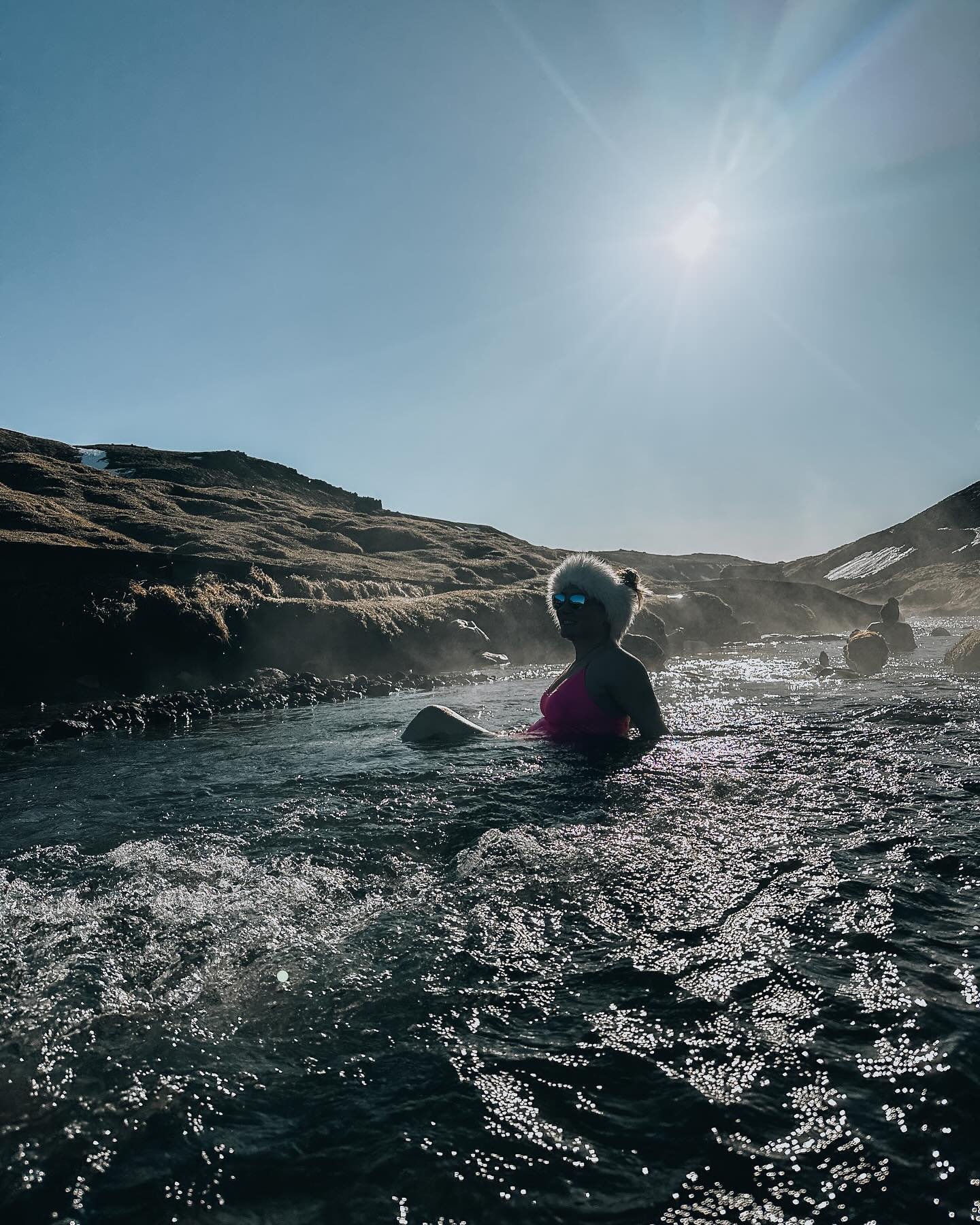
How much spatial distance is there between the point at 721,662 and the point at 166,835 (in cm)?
2202

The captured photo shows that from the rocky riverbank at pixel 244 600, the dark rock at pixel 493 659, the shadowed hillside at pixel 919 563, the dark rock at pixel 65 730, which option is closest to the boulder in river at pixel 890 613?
the rocky riverbank at pixel 244 600

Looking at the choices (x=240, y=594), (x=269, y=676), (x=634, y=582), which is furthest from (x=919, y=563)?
(x=634, y=582)

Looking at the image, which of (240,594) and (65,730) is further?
(240,594)

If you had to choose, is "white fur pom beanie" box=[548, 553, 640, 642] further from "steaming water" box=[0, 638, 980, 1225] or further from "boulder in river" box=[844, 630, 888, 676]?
"boulder in river" box=[844, 630, 888, 676]

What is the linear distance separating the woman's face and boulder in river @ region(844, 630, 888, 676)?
12.3 meters

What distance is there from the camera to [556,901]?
13.0 ft

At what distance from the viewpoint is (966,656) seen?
16.4m

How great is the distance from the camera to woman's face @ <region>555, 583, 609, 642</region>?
861 cm

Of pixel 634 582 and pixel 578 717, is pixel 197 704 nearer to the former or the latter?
pixel 578 717

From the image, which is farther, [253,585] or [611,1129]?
[253,585]

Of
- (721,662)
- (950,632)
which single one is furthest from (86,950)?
(950,632)

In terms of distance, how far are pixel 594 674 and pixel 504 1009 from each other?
562 centimetres

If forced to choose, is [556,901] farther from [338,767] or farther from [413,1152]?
[338,767]

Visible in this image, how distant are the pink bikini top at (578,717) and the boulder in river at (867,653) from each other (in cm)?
1241
